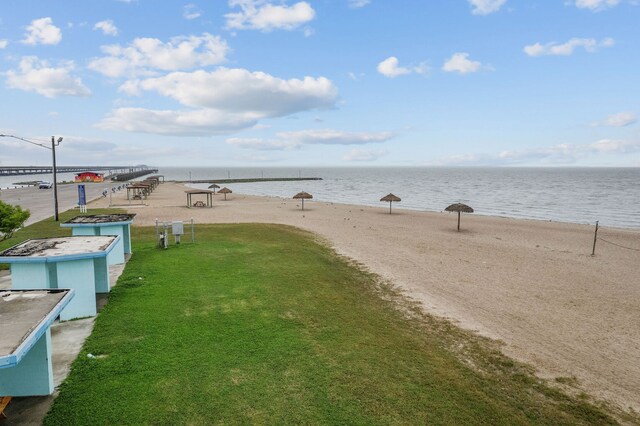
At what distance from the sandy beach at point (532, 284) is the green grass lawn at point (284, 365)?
1.09 meters

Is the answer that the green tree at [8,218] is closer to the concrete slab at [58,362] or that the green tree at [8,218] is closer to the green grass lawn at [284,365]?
the concrete slab at [58,362]

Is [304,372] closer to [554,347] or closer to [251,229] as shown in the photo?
[554,347]

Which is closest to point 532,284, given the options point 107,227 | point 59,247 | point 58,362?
point 58,362

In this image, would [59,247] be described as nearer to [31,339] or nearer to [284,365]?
[31,339]

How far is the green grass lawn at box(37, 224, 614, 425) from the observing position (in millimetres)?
5457

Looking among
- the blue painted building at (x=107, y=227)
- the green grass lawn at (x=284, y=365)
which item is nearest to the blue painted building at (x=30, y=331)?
the green grass lawn at (x=284, y=365)

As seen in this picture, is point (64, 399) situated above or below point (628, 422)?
above

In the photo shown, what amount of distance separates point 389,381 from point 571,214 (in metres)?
42.8

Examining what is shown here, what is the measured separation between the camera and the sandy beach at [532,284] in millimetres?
7977

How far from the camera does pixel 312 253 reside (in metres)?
16.4

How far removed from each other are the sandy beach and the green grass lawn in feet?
3.57

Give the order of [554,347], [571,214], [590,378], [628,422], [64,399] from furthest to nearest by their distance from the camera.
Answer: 1. [571,214]
2. [554,347]
3. [590,378]
4. [628,422]
5. [64,399]

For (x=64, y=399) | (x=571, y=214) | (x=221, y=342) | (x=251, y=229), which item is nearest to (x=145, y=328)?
(x=221, y=342)

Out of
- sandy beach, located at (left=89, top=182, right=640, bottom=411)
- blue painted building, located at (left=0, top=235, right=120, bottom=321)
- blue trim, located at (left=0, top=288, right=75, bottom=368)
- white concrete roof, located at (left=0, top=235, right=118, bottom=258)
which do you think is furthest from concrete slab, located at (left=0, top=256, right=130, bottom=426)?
sandy beach, located at (left=89, top=182, right=640, bottom=411)
